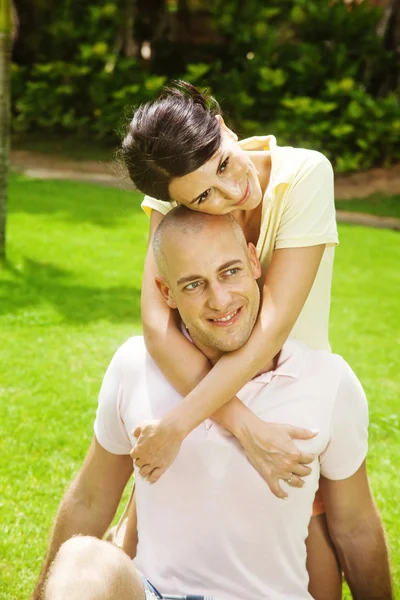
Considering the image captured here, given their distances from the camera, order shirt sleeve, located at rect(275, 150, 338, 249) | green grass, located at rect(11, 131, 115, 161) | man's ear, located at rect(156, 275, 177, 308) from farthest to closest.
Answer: green grass, located at rect(11, 131, 115, 161) < shirt sleeve, located at rect(275, 150, 338, 249) < man's ear, located at rect(156, 275, 177, 308)

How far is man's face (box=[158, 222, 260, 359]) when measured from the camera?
231cm

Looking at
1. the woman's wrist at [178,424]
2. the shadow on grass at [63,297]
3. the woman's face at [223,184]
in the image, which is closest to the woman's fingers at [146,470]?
the woman's wrist at [178,424]

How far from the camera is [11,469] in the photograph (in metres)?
4.12

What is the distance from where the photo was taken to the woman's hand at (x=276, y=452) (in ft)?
7.24

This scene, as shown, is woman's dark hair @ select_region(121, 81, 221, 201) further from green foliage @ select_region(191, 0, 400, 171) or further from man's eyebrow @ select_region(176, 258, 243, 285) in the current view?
green foliage @ select_region(191, 0, 400, 171)

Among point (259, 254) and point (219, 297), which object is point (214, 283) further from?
point (259, 254)

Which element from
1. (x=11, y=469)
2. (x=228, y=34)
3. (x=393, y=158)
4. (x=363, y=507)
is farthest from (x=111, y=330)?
(x=228, y=34)

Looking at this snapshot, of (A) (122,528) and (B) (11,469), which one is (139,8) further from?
(A) (122,528)

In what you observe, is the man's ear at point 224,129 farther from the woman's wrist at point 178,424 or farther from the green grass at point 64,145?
the green grass at point 64,145

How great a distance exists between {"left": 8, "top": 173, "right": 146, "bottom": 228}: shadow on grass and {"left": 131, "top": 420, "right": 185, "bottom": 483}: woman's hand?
338 inches

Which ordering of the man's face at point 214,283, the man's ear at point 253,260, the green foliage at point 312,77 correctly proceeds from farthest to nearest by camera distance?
the green foliage at point 312,77 → the man's ear at point 253,260 → the man's face at point 214,283

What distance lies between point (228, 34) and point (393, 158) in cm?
432

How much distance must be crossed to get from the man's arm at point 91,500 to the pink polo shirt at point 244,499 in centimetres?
20

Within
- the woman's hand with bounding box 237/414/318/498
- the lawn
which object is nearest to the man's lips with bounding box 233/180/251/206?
the woman's hand with bounding box 237/414/318/498
